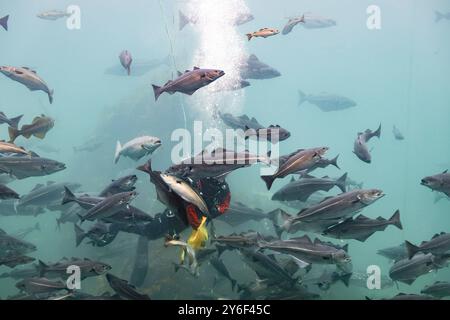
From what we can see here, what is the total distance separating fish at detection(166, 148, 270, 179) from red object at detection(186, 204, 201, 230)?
71cm

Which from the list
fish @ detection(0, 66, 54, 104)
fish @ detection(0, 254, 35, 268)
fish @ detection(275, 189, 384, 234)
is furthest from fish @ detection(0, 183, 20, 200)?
fish @ detection(275, 189, 384, 234)

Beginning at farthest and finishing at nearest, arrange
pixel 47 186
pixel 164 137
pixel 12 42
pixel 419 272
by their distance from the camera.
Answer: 1. pixel 12 42
2. pixel 164 137
3. pixel 47 186
4. pixel 419 272

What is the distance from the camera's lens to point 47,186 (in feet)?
24.2

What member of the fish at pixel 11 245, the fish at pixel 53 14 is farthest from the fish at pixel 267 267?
the fish at pixel 53 14

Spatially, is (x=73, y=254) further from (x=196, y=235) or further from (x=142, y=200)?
(x=196, y=235)

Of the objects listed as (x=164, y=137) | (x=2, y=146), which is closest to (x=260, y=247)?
(x=2, y=146)

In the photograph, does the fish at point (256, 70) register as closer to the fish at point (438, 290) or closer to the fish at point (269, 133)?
the fish at point (269, 133)

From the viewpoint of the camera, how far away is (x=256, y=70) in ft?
25.0

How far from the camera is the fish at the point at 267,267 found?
4.61 m

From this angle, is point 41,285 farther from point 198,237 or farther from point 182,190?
point 182,190

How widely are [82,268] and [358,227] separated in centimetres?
345

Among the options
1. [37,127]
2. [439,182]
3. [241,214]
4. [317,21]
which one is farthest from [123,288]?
[317,21]

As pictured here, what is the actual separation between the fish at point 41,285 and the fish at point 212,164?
214 cm

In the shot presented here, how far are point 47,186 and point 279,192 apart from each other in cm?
503
